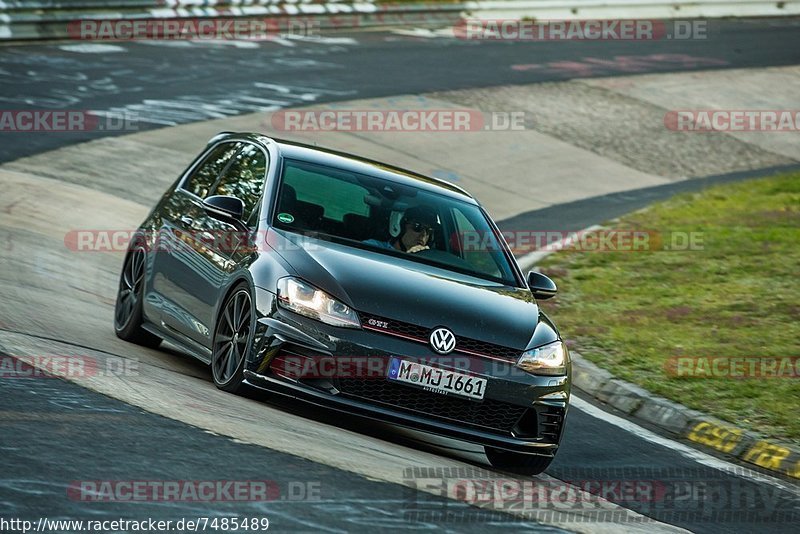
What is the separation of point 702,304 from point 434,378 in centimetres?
650

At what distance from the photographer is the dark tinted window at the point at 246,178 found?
28.6 ft

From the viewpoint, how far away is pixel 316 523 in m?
5.43

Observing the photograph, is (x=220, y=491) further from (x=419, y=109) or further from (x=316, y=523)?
(x=419, y=109)

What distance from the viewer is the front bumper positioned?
7.25 m

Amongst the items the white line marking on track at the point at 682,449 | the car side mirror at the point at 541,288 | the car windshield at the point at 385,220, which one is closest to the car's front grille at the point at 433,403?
the car windshield at the point at 385,220

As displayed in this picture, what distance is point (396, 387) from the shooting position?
23.8ft

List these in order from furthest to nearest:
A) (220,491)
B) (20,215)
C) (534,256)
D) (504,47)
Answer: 1. (504,47)
2. (534,256)
3. (20,215)
4. (220,491)

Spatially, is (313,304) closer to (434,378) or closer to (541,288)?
(434,378)

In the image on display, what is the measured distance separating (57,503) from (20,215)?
9.06m

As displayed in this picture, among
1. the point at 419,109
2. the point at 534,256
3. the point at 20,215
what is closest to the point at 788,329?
the point at 534,256

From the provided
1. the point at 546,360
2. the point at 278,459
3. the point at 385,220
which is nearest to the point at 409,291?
the point at 546,360

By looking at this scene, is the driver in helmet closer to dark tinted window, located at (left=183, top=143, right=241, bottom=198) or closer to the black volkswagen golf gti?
the black volkswagen golf gti

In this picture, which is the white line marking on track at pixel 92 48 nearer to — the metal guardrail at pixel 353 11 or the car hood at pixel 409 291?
the metal guardrail at pixel 353 11

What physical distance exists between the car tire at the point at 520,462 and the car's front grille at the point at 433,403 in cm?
28
